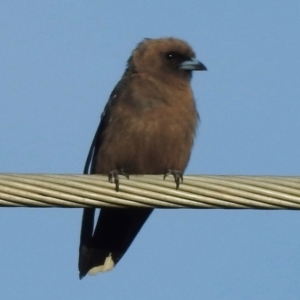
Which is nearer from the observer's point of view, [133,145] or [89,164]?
[133,145]

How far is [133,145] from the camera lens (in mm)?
7609

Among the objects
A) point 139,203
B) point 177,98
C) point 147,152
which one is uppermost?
point 177,98

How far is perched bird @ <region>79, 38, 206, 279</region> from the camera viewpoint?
7543 millimetres

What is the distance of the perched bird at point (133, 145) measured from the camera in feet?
24.7

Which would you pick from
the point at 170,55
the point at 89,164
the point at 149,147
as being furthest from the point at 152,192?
the point at 170,55

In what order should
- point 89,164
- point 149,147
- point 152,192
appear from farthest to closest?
point 89,164, point 149,147, point 152,192

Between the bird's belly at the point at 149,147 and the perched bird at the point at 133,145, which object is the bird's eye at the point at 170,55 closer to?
the perched bird at the point at 133,145

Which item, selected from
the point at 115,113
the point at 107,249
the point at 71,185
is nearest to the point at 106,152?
the point at 115,113

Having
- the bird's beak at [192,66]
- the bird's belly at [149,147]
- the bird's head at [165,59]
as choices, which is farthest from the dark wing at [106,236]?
the bird's beak at [192,66]

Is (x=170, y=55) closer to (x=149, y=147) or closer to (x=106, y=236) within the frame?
(x=149, y=147)

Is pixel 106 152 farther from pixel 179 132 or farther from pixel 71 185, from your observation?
pixel 71 185

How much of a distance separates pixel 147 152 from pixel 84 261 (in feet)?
3.48

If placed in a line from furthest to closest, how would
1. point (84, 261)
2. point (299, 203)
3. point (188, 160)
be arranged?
point (188, 160) → point (84, 261) → point (299, 203)

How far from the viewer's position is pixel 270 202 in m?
5.02
